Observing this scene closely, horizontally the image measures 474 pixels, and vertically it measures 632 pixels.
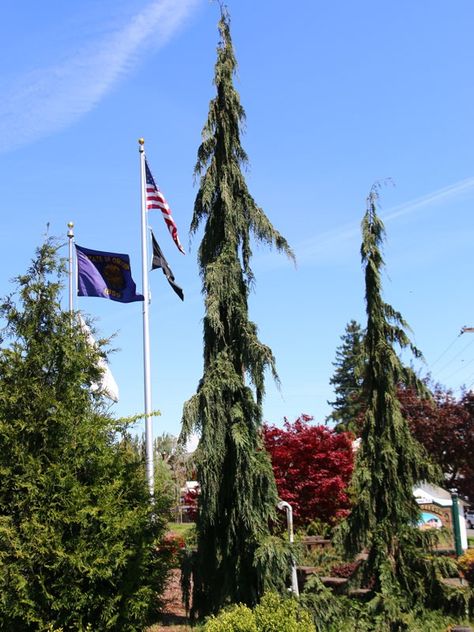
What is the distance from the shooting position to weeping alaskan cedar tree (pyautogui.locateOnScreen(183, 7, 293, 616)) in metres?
8.37

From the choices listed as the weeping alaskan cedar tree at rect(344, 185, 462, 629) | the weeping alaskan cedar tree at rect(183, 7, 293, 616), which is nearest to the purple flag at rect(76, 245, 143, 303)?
the weeping alaskan cedar tree at rect(183, 7, 293, 616)

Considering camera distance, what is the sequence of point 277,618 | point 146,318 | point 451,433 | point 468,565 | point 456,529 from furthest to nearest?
point 451,433 → point 456,529 → point 468,565 → point 146,318 → point 277,618

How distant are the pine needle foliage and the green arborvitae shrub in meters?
3.06

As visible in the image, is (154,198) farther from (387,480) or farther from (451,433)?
(451,433)

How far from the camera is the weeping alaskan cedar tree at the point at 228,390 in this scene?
8.37 metres

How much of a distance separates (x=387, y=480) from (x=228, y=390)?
259cm

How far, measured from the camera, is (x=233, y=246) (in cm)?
933

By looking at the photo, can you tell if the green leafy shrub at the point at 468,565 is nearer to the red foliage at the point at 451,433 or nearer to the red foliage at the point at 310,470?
the red foliage at the point at 310,470

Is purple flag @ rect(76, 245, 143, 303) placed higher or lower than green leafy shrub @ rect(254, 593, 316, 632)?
higher

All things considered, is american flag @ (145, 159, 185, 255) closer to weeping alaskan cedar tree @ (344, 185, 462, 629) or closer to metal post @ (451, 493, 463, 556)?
weeping alaskan cedar tree @ (344, 185, 462, 629)

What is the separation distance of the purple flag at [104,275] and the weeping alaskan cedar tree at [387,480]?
5025mm

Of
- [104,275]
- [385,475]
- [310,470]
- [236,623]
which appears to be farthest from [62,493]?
[310,470]

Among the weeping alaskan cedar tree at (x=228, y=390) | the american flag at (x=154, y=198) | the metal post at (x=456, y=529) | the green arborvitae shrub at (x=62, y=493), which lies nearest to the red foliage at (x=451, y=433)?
the metal post at (x=456, y=529)

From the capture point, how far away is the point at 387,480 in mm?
9281
